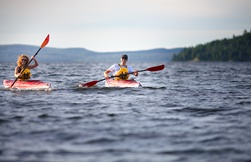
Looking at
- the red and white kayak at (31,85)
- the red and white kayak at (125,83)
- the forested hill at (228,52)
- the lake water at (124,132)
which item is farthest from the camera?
the forested hill at (228,52)

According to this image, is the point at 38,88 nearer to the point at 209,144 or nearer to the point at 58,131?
the point at 58,131

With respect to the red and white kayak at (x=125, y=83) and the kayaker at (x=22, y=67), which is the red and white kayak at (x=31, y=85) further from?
the red and white kayak at (x=125, y=83)

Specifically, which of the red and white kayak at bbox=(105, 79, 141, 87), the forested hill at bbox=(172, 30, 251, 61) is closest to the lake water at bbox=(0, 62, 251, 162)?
the red and white kayak at bbox=(105, 79, 141, 87)

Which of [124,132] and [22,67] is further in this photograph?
[22,67]

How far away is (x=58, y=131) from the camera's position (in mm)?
7238

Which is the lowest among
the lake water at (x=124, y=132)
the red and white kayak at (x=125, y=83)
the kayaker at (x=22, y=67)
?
the lake water at (x=124, y=132)

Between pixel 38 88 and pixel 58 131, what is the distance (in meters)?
8.99

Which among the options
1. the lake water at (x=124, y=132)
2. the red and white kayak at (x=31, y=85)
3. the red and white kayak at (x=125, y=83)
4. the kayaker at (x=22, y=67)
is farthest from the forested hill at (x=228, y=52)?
the lake water at (x=124, y=132)

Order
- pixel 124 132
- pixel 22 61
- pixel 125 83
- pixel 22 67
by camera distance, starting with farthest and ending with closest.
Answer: pixel 125 83 → pixel 22 67 → pixel 22 61 → pixel 124 132

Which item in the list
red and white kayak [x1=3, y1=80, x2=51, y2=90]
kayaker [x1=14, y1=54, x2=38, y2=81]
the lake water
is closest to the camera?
the lake water

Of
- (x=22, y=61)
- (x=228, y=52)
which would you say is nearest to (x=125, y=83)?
(x=22, y=61)

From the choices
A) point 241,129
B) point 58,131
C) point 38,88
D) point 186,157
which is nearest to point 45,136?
point 58,131

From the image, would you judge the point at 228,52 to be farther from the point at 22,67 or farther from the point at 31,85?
the point at 31,85

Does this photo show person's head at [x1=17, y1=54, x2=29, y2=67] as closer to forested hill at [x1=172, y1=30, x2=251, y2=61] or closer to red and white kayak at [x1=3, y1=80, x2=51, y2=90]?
red and white kayak at [x1=3, y1=80, x2=51, y2=90]
